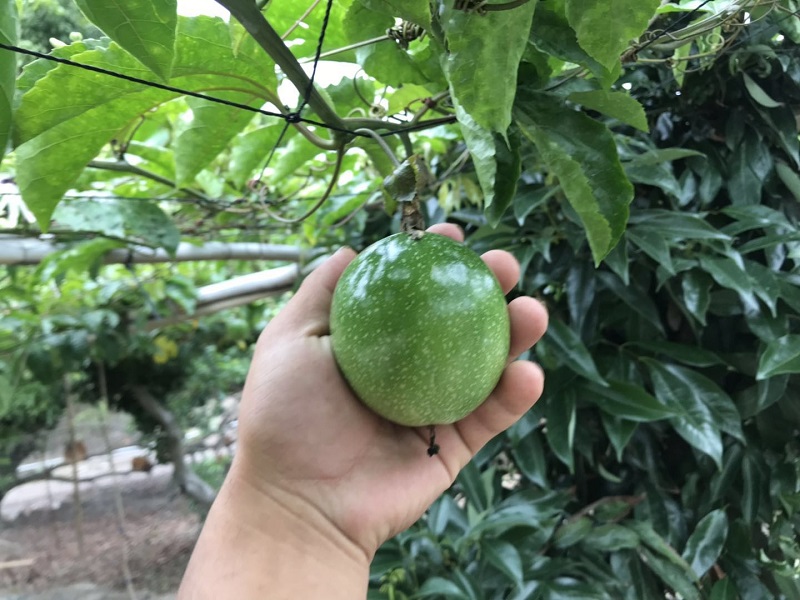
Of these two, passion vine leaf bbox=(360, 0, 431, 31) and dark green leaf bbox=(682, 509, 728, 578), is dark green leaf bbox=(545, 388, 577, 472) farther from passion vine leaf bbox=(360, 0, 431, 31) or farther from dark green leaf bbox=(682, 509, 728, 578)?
passion vine leaf bbox=(360, 0, 431, 31)

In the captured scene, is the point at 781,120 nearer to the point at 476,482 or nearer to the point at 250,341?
the point at 476,482

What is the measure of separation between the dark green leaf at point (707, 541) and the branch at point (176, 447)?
8.90ft

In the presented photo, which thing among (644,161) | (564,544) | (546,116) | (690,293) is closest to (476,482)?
(564,544)

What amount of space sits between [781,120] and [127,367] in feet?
10.1

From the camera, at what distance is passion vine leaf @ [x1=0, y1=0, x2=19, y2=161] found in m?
0.50

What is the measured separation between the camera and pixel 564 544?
4.07 feet

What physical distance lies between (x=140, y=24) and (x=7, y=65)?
16cm

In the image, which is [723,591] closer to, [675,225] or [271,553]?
[675,225]

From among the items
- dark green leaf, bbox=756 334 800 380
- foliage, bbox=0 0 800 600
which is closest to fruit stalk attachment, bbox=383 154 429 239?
foliage, bbox=0 0 800 600

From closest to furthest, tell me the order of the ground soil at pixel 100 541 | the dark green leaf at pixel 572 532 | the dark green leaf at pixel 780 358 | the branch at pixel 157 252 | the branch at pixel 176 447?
the dark green leaf at pixel 780 358
the dark green leaf at pixel 572 532
the branch at pixel 157 252
the ground soil at pixel 100 541
the branch at pixel 176 447

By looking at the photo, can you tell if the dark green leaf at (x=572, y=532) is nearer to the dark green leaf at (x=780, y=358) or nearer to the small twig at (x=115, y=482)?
the dark green leaf at (x=780, y=358)

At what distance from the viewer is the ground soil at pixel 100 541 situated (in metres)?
3.01

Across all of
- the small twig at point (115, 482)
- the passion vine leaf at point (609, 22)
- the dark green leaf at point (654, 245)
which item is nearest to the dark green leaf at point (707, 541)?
the dark green leaf at point (654, 245)

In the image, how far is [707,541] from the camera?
45.8 inches
